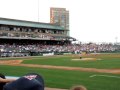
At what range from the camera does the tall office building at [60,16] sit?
457 feet

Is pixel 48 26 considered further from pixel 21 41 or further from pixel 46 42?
pixel 21 41

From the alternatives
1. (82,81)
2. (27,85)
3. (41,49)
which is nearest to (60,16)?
(41,49)

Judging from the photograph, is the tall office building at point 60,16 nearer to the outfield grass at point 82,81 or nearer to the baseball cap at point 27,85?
the outfield grass at point 82,81

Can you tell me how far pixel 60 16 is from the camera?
141 metres

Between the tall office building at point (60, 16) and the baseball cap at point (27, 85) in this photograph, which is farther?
the tall office building at point (60, 16)

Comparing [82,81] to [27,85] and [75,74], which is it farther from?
[27,85]

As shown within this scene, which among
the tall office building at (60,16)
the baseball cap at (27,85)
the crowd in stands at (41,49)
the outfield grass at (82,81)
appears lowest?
the outfield grass at (82,81)

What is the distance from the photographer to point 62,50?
226ft

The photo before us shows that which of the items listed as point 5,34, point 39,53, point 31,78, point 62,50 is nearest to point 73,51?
point 62,50

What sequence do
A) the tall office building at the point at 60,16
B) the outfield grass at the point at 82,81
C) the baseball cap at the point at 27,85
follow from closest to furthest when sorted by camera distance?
1. the baseball cap at the point at 27,85
2. the outfield grass at the point at 82,81
3. the tall office building at the point at 60,16

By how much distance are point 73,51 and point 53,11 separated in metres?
73.3

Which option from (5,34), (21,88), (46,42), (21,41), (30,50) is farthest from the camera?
(46,42)

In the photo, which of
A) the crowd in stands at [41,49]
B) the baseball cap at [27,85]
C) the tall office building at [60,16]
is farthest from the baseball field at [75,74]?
the tall office building at [60,16]

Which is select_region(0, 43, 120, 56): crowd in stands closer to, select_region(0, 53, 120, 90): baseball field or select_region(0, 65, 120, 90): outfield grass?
select_region(0, 53, 120, 90): baseball field
